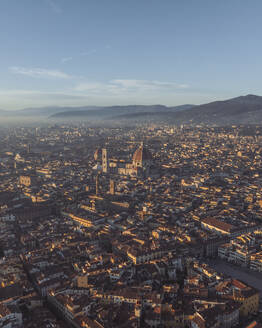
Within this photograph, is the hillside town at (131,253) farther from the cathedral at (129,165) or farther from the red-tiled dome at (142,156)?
the red-tiled dome at (142,156)

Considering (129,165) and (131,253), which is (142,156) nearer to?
(129,165)

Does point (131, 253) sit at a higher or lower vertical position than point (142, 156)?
lower

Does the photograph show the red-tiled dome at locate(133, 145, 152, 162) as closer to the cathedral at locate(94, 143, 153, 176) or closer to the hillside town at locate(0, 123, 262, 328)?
the cathedral at locate(94, 143, 153, 176)

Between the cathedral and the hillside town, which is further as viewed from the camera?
the cathedral

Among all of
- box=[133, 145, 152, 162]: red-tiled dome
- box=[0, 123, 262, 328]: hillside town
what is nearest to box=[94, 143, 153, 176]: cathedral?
box=[133, 145, 152, 162]: red-tiled dome

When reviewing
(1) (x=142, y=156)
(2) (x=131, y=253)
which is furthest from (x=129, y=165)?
(2) (x=131, y=253)

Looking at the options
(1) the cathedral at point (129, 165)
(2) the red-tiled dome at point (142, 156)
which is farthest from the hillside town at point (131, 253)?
(2) the red-tiled dome at point (142, 156)

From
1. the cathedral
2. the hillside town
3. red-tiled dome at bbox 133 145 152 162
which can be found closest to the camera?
the hillside town

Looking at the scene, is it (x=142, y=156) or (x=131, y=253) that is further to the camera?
(x=142, y=156)
